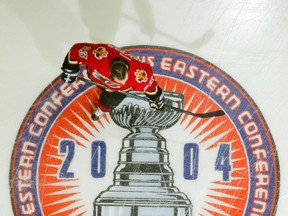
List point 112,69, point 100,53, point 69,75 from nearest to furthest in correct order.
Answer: point 112,69, point 100,53, point 69,75

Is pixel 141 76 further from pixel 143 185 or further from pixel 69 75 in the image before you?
pixel 143 185

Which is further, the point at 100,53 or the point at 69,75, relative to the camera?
the point at 69,75

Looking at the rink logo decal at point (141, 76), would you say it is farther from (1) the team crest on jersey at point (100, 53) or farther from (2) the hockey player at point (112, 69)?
(1) the team crest on jersey at point (100, 53)

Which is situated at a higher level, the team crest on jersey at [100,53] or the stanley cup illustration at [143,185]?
the team crest on jersey at [100,53]

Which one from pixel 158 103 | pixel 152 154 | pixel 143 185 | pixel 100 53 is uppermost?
pixel 100 53

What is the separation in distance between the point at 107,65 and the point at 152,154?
59cm

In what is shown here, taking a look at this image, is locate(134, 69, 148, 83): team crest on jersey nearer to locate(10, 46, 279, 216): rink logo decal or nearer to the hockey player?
the hockey player

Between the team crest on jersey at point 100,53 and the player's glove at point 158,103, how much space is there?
350mm

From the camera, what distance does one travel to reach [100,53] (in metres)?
2.00

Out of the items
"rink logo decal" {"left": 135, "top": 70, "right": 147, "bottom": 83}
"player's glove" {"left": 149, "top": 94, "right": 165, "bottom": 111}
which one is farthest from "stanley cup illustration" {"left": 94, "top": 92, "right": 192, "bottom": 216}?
"rink logo decal" {"left": 135, "top": 70, "right": 147, "bottom": 83}

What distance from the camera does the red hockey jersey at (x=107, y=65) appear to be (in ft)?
6.53

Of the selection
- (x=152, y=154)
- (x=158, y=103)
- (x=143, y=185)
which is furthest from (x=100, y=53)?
(x=143, y=185)

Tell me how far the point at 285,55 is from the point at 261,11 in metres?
0.26

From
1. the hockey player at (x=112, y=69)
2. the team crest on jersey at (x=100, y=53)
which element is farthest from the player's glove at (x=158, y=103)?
the team crest on jersey at (x=100, y=53)
